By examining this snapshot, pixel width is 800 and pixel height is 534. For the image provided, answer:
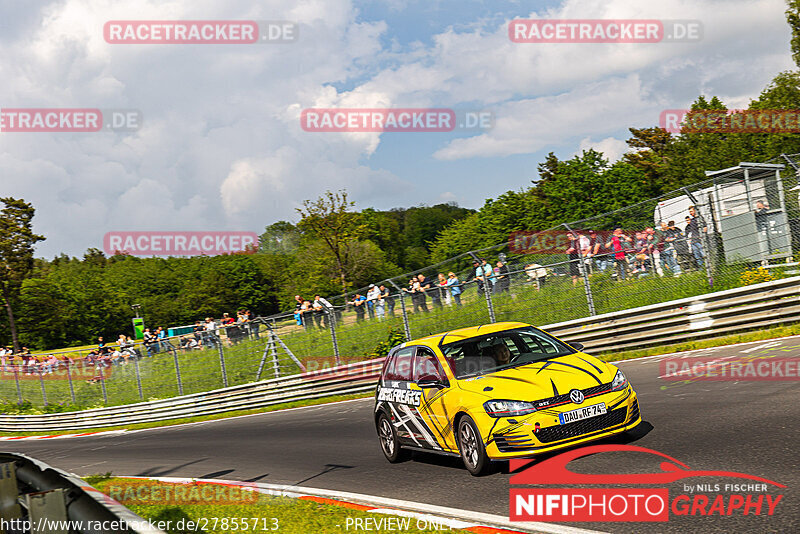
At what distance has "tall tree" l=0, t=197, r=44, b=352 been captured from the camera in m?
47.8

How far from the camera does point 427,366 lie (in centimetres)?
920

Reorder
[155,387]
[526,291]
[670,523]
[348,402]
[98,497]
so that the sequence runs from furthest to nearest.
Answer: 1. [155,387]
2. [348,402]
3. [526,291]
4. [670,523]
5. [98,497]

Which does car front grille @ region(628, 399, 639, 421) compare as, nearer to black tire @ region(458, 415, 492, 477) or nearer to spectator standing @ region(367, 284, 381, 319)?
black tire @ region(458, 415, 492, 477)

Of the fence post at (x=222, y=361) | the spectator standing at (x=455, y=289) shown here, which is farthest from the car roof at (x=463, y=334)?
the fence post at (x=222, y=361)

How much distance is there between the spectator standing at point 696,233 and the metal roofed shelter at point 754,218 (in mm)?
345

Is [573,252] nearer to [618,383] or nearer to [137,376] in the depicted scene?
[618,383]

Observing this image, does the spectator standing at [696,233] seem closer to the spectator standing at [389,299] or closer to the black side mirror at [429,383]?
the spectator standing at [389,299]

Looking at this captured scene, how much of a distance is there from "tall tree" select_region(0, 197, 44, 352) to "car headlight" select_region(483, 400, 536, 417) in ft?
154

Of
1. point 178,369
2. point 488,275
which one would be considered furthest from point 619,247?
point 178,369

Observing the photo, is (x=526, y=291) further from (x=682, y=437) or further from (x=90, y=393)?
(x=90, y=393)

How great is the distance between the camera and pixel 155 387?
2667 cm

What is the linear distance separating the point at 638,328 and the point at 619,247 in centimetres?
169

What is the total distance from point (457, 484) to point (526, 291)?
9911 millimetres

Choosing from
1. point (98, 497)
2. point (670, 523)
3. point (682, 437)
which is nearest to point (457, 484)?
point (682, 437)
